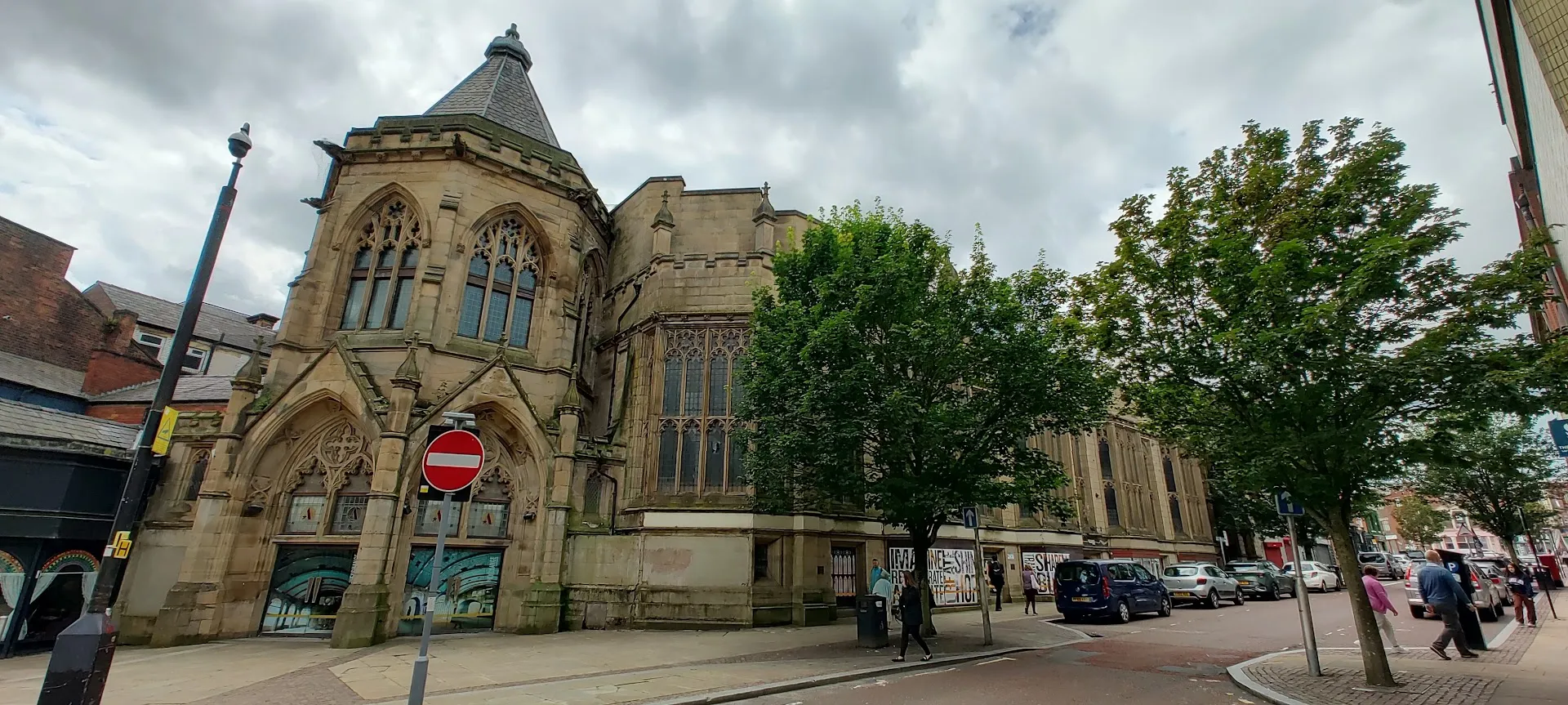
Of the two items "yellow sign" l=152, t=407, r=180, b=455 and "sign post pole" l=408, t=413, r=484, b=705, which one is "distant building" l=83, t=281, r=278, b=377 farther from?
"sign post pole" l=408, t=413, r=484, b=705

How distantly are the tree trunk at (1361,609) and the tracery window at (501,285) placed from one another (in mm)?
17806

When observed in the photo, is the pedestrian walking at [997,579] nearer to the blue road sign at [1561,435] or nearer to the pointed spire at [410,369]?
the blue road sign at [1561,435]

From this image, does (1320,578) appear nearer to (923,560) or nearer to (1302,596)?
(1302,596)

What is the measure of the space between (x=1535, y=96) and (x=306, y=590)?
24.2 meters

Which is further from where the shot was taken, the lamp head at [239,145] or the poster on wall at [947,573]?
the poster on wall at [947,573]

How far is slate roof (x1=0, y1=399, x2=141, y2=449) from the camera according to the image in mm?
13094

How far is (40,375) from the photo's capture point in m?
21.9

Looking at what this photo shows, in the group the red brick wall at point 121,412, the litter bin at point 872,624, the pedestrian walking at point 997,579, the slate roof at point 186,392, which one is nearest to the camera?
the litter bin at point 872,624

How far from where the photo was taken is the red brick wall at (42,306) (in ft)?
72.8

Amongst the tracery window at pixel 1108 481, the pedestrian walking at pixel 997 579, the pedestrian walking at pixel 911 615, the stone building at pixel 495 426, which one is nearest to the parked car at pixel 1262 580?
the tracery window at pixel 1108 481

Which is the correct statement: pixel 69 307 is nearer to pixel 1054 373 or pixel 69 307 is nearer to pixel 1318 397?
pixel 1054 373

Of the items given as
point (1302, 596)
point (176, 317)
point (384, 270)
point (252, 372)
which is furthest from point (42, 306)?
point (1302, 596)

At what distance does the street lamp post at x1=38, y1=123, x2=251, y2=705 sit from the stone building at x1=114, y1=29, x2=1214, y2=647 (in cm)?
684

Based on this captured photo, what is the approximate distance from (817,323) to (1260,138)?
27.1 feet
